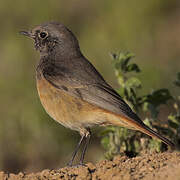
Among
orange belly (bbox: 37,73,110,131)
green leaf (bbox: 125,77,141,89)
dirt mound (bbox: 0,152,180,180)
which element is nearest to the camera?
dirt mound (bbox: 0,152,180,180)

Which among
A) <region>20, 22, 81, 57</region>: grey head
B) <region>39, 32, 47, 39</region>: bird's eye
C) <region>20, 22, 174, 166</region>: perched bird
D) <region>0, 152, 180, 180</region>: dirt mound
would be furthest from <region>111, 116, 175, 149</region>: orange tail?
<region>39, 32, 47, 39</region>: bird's eye

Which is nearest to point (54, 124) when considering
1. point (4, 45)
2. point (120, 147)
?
point (120, 147)

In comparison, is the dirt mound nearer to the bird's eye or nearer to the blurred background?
the bird's eye

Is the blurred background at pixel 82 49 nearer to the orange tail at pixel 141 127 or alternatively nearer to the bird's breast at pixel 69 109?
the bird's breast at pixel 69 109

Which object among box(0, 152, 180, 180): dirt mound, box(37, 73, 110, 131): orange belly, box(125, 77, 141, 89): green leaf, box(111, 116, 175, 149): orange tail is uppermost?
box(125, 77, 141, 89): green leaf

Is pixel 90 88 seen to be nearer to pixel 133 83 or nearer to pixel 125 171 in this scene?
pixel 133 83

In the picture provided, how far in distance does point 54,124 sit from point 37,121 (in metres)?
0.40

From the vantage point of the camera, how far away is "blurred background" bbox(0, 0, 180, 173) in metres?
11.4

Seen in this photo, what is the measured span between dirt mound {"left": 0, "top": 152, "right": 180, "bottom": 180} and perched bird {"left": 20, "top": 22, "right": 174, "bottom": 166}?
81cm

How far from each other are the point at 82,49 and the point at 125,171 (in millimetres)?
8564

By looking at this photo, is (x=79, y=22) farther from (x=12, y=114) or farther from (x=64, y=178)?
(x=64, y=178)

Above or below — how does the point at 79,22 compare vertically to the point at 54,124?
above

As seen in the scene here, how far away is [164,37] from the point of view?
632 inches

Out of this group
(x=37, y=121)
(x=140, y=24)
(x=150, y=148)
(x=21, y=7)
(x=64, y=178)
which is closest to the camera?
(x=64, y=178)
